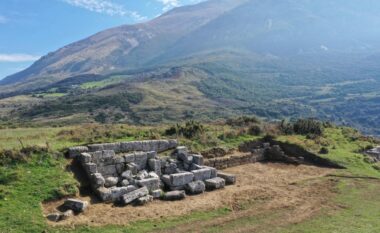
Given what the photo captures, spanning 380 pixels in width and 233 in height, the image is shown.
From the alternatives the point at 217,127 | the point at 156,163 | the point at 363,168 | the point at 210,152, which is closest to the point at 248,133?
the point at 217,127

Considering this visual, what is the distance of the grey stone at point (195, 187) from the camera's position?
21625 mm

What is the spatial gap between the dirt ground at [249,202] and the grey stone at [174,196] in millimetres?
313

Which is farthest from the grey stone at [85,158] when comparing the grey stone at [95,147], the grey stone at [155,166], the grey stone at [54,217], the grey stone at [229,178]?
the grey stone at [229,178]

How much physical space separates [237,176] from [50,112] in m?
112

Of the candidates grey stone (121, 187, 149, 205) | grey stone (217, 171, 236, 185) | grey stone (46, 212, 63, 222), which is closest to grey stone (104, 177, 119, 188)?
grey stone (121, 187, 149, 205)

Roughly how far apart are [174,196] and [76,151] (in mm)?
5869

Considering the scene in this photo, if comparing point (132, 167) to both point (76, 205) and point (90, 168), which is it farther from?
point (76, 205)

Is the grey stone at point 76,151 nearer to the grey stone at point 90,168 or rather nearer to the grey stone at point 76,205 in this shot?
the grey stone at point 90,168

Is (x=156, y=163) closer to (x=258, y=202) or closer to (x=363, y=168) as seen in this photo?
(x=258, y=202)

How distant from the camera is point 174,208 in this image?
19281mm

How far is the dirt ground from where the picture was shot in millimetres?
17734

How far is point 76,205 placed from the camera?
1788 centimetres

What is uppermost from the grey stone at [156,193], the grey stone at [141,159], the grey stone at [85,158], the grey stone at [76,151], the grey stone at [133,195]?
the grey stone at [76,151]

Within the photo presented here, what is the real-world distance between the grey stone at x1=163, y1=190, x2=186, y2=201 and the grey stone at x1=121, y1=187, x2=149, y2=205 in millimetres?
989
